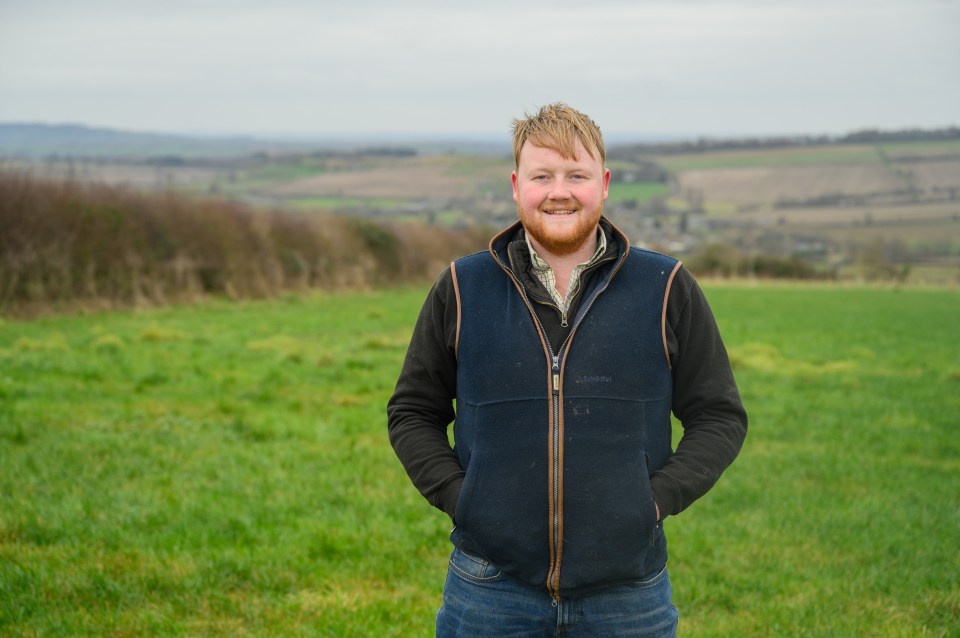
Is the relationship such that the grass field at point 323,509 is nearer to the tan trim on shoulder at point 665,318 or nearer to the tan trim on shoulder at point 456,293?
the tan trim on shoulder at point 456,293

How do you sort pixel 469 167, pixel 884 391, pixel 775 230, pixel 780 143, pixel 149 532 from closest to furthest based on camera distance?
1. pixel 149 532
2. pixel 884 391
3. pixel 775 230
4. pixel 469 167
5. pixel 780 143

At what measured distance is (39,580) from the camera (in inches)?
215

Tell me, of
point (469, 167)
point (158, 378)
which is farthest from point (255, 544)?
point (469, 167)

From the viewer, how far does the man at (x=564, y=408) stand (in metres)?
2.74

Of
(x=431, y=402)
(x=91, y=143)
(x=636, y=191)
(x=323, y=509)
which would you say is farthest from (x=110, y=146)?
(x=431, y=402)

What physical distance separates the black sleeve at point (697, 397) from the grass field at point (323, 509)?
2.79 meters

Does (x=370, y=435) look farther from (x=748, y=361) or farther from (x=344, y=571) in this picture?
(x=748, y=361)

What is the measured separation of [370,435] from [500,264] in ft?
24.5

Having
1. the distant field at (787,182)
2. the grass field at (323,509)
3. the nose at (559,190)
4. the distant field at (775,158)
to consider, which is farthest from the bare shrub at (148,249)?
the distant field at (775,158)

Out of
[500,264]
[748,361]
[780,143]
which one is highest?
[780,143]

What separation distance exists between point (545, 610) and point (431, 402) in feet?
2.49

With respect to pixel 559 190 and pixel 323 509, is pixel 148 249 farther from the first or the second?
pixel 559 190

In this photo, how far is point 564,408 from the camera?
275 centimetres

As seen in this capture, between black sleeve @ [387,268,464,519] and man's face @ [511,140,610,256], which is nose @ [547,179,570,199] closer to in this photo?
man's face @ [511,140,610,256]
